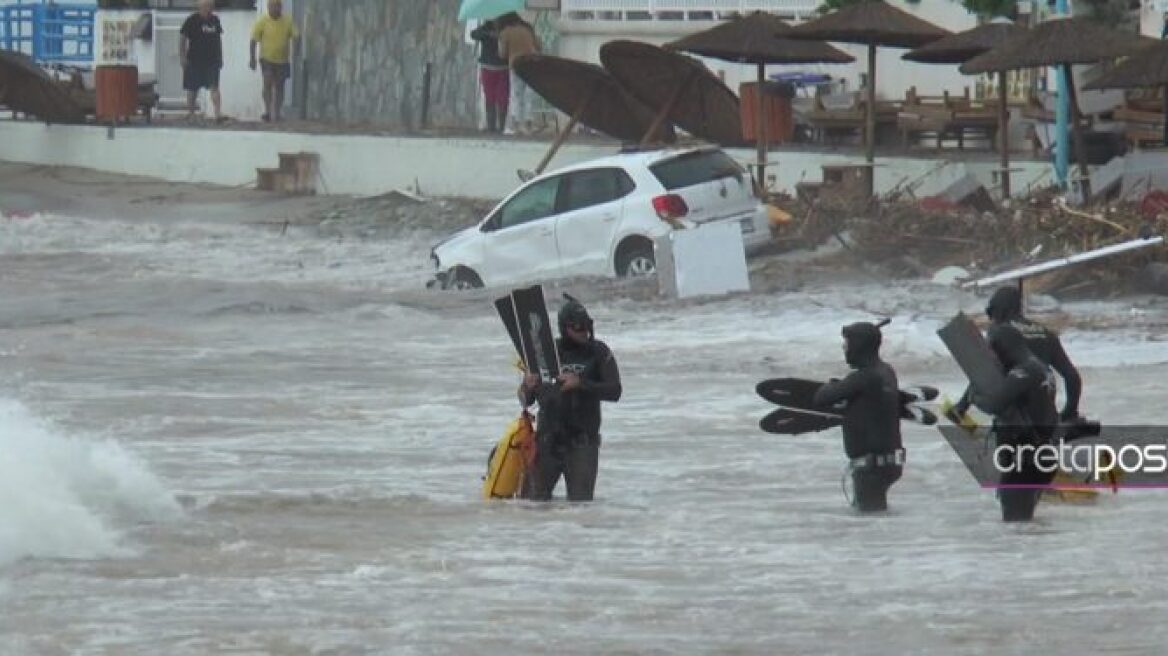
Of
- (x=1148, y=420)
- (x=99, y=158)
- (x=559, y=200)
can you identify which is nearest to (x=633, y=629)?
(x=1148, y=420)

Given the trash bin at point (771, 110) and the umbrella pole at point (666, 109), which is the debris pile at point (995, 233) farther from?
the umbrella pole at point (666, 109)

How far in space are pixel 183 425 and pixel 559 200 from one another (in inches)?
362

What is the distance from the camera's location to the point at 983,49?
2994cm

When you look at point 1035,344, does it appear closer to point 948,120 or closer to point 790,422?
point 790,422

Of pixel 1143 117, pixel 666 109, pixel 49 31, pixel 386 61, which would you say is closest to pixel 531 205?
pixel 666 109

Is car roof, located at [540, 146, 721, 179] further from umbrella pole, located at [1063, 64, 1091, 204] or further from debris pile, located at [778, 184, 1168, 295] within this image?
umbrella pole, located at [1063, 64, 1091, 204]

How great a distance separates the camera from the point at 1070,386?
1518 centimetres

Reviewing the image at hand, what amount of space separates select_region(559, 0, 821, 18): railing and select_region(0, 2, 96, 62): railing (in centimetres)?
1150

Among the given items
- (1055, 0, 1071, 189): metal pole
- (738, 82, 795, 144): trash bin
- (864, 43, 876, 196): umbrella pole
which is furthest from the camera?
(738, 82, 795, 144): trash bin

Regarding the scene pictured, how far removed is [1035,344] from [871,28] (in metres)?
15.6

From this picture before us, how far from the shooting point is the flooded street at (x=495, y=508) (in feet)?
41.3

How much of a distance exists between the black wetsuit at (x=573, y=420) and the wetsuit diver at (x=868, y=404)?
1.25 metres

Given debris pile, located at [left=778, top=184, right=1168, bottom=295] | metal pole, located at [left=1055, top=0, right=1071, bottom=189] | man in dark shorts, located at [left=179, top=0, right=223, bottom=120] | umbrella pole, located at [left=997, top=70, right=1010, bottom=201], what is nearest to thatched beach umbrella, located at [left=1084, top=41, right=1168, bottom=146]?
debris pile, located at [left=778, top=184, right=1168, bottom=295]

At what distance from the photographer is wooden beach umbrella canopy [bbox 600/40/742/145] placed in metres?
33.6
